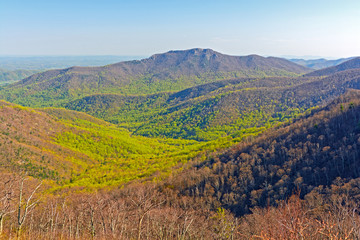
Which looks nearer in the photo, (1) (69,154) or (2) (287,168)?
(2) (287,168)

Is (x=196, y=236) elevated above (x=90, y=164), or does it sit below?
above

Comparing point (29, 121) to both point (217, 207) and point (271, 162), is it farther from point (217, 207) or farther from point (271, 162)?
point (271, 162)

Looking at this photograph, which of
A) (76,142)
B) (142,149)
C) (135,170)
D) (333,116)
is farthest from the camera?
(142,149)

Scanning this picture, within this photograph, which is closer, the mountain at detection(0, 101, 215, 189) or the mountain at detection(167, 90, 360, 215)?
the mountain at detection(167, 90, 360, 215)

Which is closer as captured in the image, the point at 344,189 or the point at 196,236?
the point at 196,236

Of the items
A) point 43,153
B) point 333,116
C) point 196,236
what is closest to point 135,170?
point 43,153

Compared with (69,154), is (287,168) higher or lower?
higher

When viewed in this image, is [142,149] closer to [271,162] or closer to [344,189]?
[271,162]

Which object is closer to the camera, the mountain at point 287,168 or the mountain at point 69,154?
the mountain at point 287,168

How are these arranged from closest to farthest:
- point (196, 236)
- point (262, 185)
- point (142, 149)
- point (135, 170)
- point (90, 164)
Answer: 1. point (196, 236)
2. point (262, 185)
3. point (135, 170)
4. point (90, 164)
5. point (142, 149)

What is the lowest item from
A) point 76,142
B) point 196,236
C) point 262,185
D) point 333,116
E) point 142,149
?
point 142,149

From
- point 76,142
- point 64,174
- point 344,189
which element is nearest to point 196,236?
point 344,189
